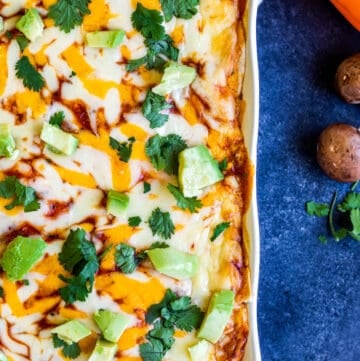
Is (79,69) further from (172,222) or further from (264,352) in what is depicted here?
A: (264,352)

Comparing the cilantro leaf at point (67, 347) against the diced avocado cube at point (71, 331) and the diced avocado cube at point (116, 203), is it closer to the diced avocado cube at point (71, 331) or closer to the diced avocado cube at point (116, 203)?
the diced avocado cube at point (71, 331)

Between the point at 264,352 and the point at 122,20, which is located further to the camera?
the point at 264,352

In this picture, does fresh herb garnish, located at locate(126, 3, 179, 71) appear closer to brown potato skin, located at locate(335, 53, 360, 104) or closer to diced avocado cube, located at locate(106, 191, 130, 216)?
diced avocado cube, located at locate(106, 191, 130, 216)

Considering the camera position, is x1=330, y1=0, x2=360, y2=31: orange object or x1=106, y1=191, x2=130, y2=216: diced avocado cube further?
x1=330, y1=0, x2=360, y2=31: orange object

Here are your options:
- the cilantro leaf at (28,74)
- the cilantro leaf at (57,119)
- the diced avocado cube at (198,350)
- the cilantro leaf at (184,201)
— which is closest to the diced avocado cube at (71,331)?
the diced avocado cube at (198,350)

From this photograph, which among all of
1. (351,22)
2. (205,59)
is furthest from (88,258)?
(351,22)

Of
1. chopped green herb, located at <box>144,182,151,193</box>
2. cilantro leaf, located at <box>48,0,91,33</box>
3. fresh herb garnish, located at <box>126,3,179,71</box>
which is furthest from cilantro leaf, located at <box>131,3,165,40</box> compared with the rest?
chopped green herb, located at <box>144,182,151,193</box>
